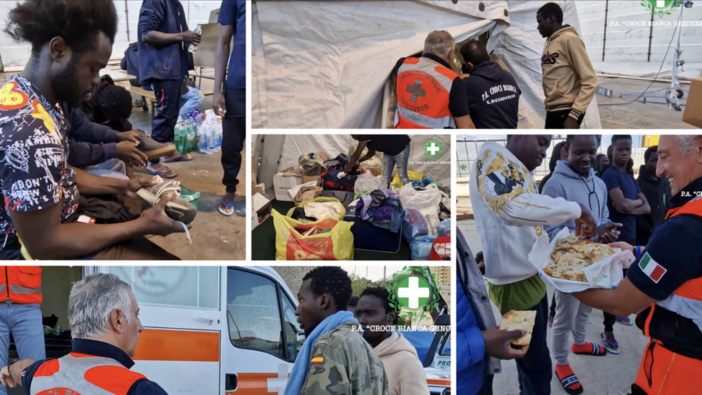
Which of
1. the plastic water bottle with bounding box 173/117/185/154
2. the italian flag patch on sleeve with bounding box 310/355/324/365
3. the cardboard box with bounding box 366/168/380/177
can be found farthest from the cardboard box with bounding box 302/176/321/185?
the italian flag patch on sleeve with bounding box 310/355/324/365

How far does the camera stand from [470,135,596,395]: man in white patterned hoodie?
1769 millimetres

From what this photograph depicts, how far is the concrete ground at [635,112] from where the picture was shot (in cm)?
503

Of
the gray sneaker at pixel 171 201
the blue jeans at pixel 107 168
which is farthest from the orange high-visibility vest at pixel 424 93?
the blue jeans at pixel 107 168

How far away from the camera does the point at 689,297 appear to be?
167 cm

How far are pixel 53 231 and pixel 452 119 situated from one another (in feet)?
5.80

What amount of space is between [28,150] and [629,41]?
7.12 m

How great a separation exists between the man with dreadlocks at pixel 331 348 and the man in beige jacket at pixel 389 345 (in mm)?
118

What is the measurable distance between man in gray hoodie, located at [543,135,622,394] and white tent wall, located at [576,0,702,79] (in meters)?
3.18

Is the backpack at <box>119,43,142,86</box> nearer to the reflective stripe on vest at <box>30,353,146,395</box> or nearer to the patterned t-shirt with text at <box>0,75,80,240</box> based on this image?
the patterned t-shirt with text at <box>0,75,80,240</box>

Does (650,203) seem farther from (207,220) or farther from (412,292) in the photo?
(207,220)

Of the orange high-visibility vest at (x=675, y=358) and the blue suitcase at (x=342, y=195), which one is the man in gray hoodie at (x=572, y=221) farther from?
Result: the blue suitcase at (x=342, y=195)

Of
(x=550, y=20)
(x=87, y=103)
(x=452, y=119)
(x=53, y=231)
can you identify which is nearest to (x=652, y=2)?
(x=550, y=20)

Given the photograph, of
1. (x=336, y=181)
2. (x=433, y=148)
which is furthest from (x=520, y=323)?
(x=336, y=181)

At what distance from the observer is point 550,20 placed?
109 inches
